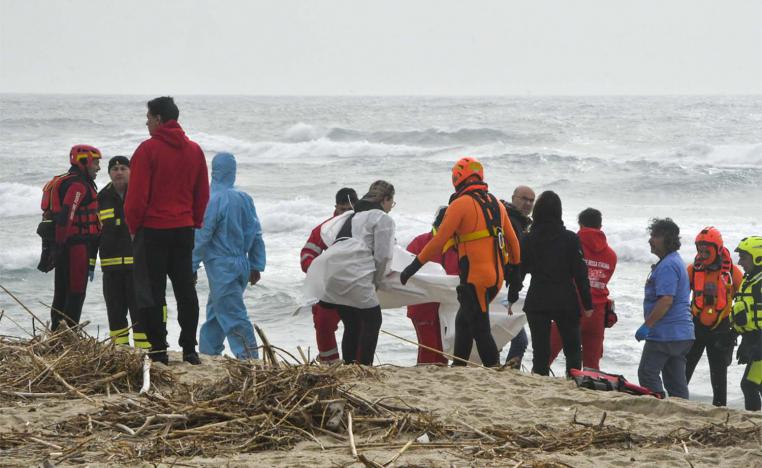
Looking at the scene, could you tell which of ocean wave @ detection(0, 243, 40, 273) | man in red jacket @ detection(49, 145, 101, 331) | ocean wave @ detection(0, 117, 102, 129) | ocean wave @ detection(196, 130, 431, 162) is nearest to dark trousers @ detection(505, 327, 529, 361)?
man in red jacket @ detection(49, 145, 101, 331)

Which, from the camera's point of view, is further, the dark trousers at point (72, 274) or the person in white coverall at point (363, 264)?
the dark trousers at point (72, 274)

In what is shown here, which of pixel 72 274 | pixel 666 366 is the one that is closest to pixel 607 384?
pixel 666 366

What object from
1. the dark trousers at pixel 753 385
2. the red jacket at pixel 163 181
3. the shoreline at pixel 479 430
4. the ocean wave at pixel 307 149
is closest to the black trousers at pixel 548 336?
the shoreline at pixel 479 430

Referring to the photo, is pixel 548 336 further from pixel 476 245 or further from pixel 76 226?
pixel 76 226

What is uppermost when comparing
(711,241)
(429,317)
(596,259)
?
(711,241)

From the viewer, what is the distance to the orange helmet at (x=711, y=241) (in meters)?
7.26

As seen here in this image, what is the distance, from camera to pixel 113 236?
284 inches

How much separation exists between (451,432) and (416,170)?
28568 mm

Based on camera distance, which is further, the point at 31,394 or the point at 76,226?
the point at 76,226

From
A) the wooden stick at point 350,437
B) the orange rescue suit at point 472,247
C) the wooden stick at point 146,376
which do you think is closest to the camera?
the wooden stick at point 350,437

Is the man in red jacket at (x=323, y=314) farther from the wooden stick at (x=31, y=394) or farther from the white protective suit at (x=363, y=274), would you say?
the wooden stick at (x=31, y=394)

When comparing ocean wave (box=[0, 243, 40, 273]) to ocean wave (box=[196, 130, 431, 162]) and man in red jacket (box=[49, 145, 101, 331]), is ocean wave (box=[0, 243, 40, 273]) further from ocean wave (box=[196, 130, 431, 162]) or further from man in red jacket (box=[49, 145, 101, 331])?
ocean wave (box=[196, 130, 431, 162])

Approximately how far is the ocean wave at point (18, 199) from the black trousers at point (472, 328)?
18334mm

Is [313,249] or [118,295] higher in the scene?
[313,249]
